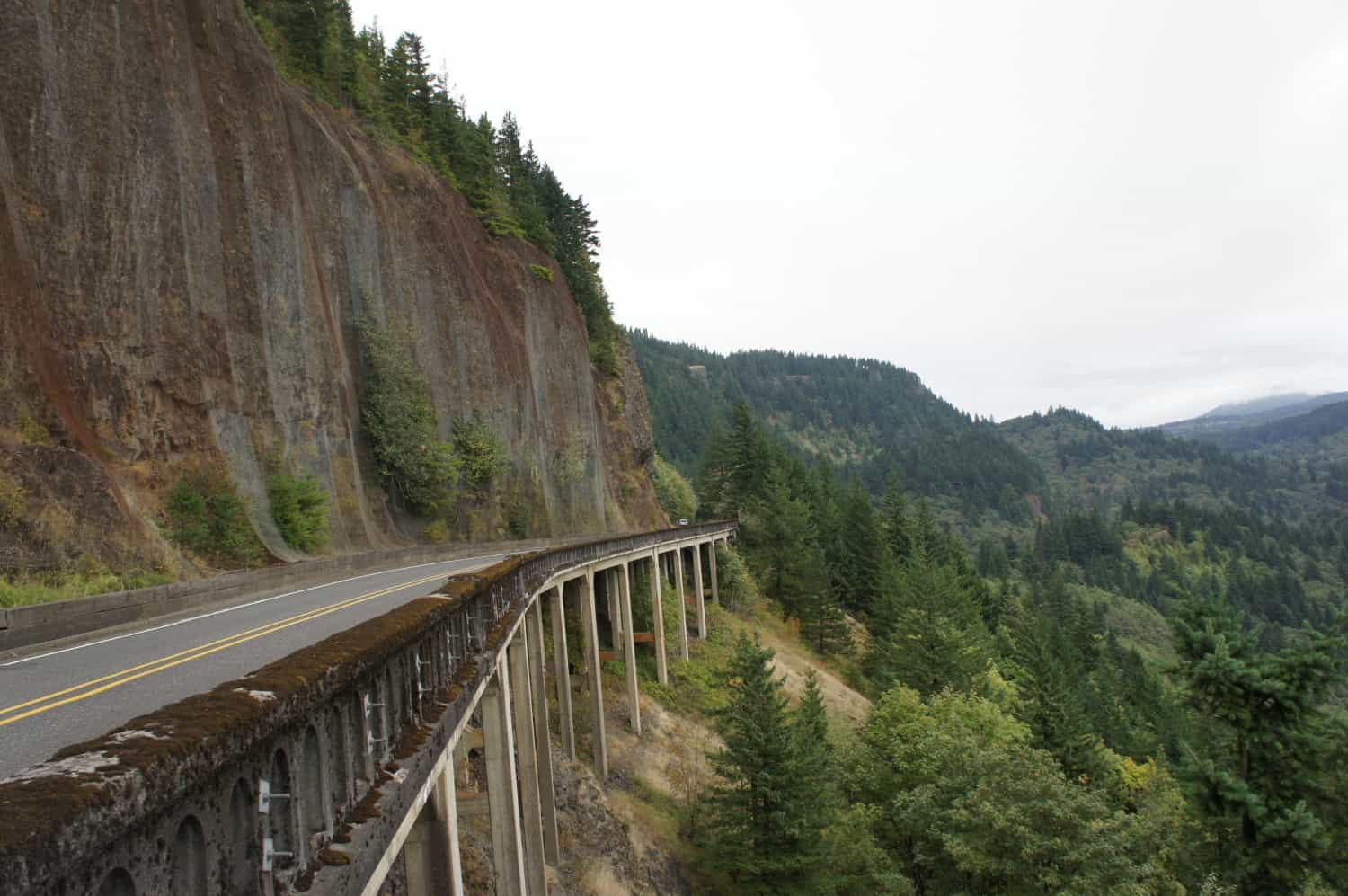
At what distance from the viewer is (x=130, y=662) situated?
854 centimetres

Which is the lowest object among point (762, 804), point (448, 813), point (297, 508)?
point (762, 804)

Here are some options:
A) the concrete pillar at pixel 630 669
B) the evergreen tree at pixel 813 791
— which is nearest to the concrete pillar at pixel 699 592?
the concrete pillar at pixel 630 669

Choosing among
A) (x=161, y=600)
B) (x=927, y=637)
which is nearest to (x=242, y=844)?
(x=161, y=600)

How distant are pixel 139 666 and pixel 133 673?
0.49m

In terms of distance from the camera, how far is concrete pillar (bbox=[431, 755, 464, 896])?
651 cm

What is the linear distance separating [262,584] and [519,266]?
3476 cm

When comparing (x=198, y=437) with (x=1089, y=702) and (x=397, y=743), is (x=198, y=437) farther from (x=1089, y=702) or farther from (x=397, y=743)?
(x=1089, y=702)


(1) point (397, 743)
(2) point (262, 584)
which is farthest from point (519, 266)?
(1) point (397, 743)

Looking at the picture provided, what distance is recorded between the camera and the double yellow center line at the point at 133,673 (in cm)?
619

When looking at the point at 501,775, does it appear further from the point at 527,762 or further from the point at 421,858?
the point at 527,762

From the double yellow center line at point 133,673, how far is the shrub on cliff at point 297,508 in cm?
1180

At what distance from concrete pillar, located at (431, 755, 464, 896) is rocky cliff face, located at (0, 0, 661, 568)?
1176cm

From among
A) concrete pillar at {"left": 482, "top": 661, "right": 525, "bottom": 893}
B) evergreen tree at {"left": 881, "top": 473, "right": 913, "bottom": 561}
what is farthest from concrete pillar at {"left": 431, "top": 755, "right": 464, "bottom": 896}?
evergreen tree at {"left": 881, "top": 473, "right": 913, "bottom": 561}

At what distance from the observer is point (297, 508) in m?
24.1
